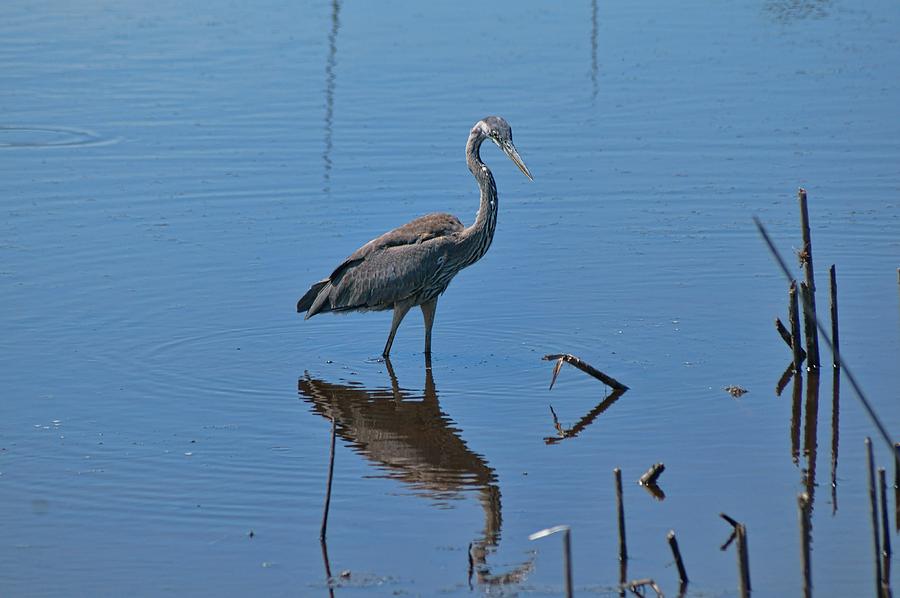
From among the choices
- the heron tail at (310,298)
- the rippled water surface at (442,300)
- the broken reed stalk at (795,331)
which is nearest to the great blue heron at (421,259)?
the heron tail at (310,298)

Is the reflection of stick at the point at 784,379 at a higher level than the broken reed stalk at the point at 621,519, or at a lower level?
higher

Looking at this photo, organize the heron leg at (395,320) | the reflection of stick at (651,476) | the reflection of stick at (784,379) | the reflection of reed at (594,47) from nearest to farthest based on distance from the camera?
the reflection of stick at (651,476), the reflection of stick at (784,379), the heron leg at (395,320), the reflection of reed at (594,47)

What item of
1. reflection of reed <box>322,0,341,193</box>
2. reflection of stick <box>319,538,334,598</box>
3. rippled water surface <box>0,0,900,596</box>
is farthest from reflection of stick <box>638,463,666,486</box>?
reflection of reed <box>322,0,341,193</box>

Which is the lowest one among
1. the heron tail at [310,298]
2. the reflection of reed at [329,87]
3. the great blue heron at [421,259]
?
the heron tail at [310,298]

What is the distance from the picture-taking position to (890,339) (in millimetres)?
11234

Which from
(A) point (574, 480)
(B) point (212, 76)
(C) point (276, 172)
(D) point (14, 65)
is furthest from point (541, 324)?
(D) point (14, 65)

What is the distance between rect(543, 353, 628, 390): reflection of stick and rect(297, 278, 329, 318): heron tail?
2.32 m

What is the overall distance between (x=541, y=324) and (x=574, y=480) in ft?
10.9

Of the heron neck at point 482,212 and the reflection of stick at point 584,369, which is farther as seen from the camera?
the heron neck at point 482,212

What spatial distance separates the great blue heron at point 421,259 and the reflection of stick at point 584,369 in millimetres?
1445

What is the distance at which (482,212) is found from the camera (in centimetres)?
1169

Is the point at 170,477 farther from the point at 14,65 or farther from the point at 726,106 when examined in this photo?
the point at 14,65

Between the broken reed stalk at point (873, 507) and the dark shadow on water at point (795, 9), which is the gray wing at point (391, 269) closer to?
the broken reed stalk at point (873, 507)

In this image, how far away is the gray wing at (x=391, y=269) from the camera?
11.7 meters
